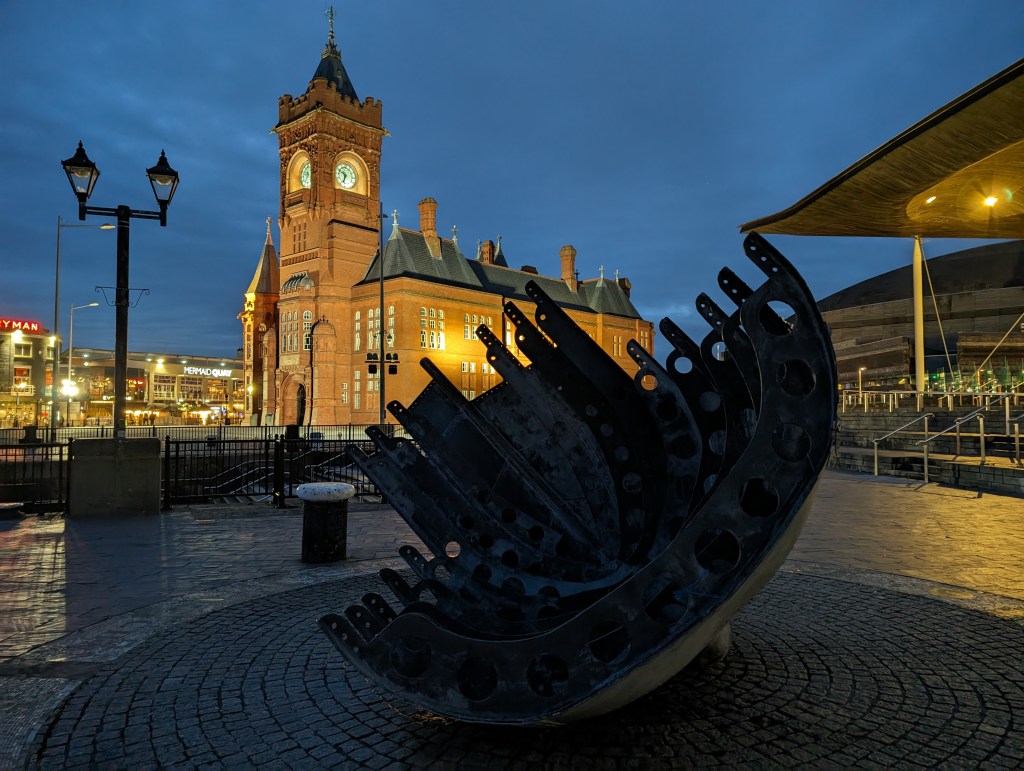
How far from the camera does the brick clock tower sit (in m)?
51.6

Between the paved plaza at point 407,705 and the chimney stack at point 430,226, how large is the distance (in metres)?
49.9

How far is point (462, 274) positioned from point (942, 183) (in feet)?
128

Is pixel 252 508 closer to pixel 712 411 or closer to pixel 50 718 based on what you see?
pixel 50 718

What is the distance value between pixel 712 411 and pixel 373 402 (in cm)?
4857

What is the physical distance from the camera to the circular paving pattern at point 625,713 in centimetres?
326

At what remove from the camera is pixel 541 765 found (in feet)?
10.4

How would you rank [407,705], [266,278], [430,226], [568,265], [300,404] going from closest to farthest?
[407,705], [300,404], [430,226], [266,278], [568,265]

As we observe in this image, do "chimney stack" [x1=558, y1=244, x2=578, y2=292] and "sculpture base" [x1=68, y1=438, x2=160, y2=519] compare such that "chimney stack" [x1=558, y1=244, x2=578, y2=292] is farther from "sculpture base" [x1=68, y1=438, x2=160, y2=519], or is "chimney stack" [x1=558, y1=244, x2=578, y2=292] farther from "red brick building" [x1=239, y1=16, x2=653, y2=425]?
"sculpture base" [x1=68, y1=438, x2=160, y2=519]

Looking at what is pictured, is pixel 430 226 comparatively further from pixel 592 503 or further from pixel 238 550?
pixel 592 503

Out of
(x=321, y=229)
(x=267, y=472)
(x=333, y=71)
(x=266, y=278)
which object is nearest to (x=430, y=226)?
(x=321, y=229)

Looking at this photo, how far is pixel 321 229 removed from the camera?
52.1 meters

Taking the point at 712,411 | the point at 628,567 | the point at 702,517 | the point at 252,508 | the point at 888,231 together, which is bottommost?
the point at 252,508

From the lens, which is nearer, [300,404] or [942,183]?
[942,183]

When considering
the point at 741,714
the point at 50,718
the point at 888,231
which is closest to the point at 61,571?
the point at 50,718
